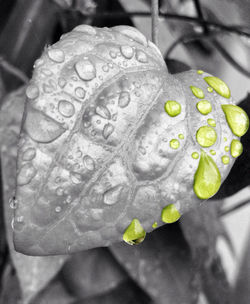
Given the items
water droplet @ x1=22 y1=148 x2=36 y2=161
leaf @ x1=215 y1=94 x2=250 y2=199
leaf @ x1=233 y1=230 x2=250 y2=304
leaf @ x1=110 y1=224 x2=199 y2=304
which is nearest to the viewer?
water droplet @ x1=22 y1=148 x2=36 y2=161

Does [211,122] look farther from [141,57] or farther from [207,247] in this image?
[207,247]

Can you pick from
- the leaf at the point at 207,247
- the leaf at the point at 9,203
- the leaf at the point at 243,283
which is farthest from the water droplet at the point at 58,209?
the leaf at the point at 243,283

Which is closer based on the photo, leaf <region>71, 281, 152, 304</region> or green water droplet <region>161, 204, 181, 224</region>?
green water droplet <region>161, 204, 181, 224</region>

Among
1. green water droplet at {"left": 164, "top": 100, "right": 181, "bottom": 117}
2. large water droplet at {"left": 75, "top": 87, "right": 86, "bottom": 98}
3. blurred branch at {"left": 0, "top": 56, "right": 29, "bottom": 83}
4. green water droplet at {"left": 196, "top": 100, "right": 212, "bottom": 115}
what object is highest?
green water droplet at {"left": 196, "top": 100, "right": 212, "bottom": 115}

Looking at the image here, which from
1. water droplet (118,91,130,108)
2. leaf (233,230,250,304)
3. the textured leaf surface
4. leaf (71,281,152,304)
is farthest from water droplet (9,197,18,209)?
leaf (233,230,250,304)

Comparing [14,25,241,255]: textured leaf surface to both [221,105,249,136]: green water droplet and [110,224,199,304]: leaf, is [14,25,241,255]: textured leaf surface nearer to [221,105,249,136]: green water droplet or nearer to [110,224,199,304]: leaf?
[221,105,249,136]: green water droplet

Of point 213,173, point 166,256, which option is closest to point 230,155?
point 213,173
